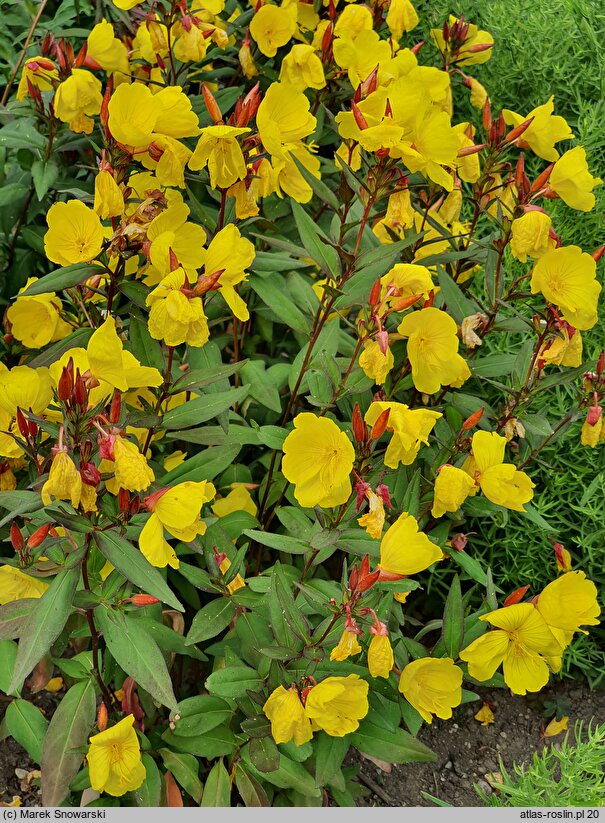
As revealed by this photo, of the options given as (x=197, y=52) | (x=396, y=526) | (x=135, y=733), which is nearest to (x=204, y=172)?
(x=197, y=52)

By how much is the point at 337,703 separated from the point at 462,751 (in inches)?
35.0

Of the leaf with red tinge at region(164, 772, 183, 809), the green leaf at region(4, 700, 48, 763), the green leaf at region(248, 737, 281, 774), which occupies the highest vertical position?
the green leaf at region(248, 737, 281, 774)

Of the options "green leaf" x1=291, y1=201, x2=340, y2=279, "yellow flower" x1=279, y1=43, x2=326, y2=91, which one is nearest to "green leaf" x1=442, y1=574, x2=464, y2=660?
"green leaf" x1=291, y1=201, x2=340, y2=279

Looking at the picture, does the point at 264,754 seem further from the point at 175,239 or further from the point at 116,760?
the point at 175,239

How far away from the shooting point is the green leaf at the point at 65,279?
1570mm

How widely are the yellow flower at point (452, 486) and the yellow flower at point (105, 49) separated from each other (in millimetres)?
1197

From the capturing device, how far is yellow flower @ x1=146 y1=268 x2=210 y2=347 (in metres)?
1.41

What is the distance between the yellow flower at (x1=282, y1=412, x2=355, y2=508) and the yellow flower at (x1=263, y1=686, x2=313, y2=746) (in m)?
0.33

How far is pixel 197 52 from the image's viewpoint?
1.91 m

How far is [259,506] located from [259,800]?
27.1 inches

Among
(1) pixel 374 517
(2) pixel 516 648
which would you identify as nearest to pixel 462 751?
(2) pixel 516 648

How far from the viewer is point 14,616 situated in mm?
1576

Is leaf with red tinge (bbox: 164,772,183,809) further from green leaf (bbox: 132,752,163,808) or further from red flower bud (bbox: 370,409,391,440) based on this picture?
red flower bud (bbox: 370,409,391,440)
